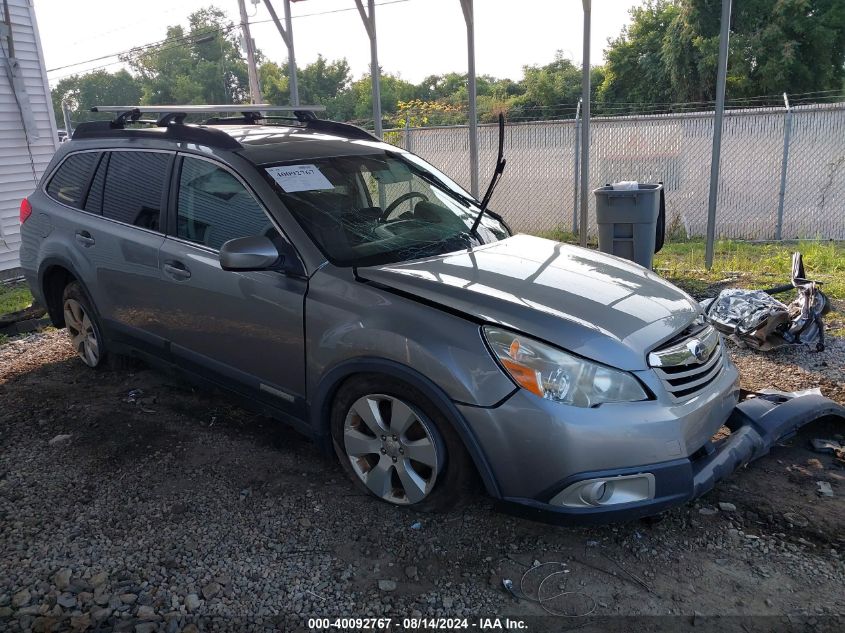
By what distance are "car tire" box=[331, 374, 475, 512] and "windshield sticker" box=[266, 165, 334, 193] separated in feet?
3.64

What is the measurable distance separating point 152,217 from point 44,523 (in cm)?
178

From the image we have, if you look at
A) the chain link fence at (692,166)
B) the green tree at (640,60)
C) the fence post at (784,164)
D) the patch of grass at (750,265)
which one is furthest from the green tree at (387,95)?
the patch of grass at (750,265)

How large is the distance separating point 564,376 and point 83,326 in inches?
149

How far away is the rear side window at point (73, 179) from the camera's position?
181 inches

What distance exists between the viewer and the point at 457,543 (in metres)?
3.01

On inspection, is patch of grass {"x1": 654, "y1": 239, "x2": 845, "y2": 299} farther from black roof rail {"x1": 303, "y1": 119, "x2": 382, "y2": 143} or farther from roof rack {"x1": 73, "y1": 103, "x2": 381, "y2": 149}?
roof rack {"x1": 73, "y1": 103, "x2": 381, "y2": 149}

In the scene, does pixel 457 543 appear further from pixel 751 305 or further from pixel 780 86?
pixel 780 86

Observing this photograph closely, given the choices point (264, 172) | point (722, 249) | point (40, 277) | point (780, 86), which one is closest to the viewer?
point (264, 172)

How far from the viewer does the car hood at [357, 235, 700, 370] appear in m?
2.78

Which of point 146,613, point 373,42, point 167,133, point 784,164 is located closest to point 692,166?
point 784,164

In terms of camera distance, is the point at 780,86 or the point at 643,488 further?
the point at 780,86

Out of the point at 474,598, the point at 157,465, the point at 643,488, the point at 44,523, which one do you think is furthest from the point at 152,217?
the point at 643,488

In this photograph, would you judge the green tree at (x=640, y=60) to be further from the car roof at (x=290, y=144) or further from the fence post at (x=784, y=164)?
the car roof at (x=290, y=144)

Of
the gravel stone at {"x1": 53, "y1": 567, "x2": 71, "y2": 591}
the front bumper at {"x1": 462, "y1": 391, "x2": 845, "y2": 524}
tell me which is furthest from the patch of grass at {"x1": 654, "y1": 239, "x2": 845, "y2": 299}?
the gravel stone at {"x1": 53, "y1": 567, "x2": 71, "y2": 591}
